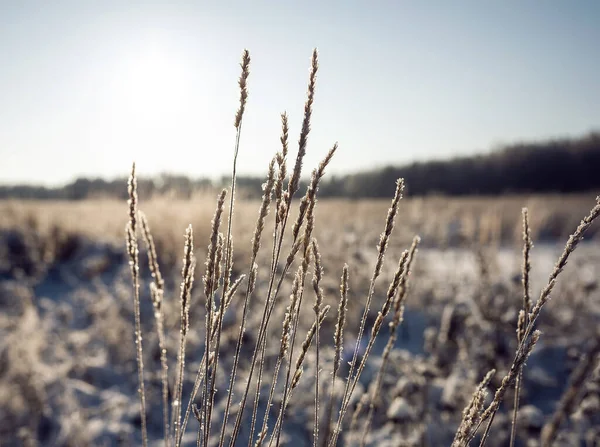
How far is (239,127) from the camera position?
0.88 metres

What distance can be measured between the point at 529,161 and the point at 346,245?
111 feet

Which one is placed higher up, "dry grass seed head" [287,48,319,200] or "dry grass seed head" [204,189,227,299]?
"dry grass seed head" [287,48,319,200]

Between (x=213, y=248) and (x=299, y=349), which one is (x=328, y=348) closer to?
(x=299, y=349)

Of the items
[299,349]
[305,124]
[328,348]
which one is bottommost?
[328,348]

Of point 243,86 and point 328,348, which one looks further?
point 328,348

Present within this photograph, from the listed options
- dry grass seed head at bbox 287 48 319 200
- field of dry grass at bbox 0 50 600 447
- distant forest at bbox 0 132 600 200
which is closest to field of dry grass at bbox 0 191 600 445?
field of dry grass at bbox 0 50 600 447

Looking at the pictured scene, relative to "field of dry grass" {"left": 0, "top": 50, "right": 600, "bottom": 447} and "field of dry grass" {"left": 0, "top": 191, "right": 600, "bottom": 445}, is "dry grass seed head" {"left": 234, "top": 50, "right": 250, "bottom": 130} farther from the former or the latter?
"field of dry grass" {"left": 0, "top": 191, "right": 600, "bottom": 445}

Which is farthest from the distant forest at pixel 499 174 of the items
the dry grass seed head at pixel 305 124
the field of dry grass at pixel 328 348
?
the dry grass seed head at pixel 305 124

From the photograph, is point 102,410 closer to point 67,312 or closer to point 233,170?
point 67,312

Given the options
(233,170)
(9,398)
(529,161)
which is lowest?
(9,398)

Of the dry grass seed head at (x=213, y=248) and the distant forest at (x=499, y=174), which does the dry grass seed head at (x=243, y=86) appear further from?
the distant forest at (x=499, y=174)

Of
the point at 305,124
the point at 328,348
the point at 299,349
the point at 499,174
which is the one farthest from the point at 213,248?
the point at 499,174

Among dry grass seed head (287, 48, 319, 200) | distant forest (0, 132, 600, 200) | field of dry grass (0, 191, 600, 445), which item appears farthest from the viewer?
distant forest (0, 132, 600, 200)

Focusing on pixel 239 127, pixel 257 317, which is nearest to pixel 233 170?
pixel 239 127
